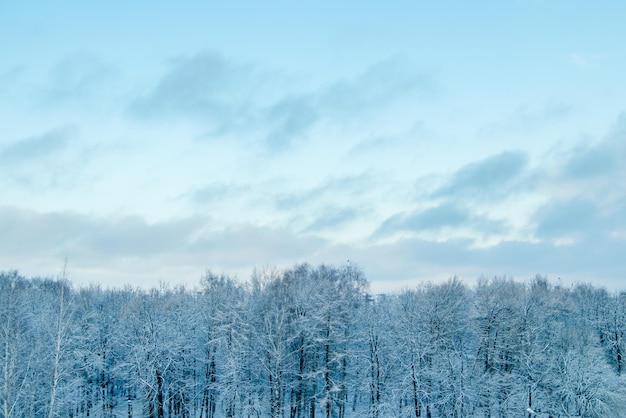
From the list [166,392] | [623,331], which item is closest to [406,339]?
[166,392]

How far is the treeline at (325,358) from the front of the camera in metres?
52.8

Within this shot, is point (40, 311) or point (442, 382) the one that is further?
point (40, 311)

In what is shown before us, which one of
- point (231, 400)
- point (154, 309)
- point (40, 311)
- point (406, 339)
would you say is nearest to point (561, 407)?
point (406, 339)

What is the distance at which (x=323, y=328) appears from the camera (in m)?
56.4

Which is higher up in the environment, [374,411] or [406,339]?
[406,339]

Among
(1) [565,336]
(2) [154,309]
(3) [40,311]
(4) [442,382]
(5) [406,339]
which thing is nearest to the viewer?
(4) [442,382]

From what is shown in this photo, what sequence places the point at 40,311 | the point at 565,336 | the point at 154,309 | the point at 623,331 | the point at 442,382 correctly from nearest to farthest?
the point at 442,382 < the point at 565,336 < the point at 154,309 < the point at 40,311 < the point at 623,331

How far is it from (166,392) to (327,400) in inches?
724

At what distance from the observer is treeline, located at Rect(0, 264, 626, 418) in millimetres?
52812

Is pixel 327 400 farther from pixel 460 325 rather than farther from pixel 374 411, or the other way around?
pixel 460 325

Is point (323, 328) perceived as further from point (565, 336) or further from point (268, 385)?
point (565, 336)

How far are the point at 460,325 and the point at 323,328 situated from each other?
2344 cm

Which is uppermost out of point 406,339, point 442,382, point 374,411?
point 406,339

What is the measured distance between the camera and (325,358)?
5847 cm
